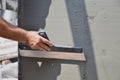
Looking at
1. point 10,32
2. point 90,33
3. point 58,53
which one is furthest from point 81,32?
point 10,32

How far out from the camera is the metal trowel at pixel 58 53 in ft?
6.59

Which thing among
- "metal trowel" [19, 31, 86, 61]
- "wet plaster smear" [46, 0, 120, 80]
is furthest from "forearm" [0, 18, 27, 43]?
"wet plaster smear" [46, 0, 120, 80]

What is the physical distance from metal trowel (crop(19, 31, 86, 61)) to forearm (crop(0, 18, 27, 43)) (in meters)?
0.32

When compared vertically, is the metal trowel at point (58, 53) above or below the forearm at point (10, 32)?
below

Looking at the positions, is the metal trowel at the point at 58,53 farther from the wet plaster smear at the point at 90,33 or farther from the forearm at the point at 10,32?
the forearm at the point at 10,32

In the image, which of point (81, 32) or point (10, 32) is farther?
point (81, 32)

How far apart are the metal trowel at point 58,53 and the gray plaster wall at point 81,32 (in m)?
0.04

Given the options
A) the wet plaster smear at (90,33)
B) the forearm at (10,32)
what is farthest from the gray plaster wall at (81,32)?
the forearm at (10,32)

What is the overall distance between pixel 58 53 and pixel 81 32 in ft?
0.74

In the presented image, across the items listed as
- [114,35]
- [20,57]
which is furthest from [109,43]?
[20,57]

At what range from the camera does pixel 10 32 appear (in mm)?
1623

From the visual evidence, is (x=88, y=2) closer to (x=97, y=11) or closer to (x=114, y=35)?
(x=97, y=11)

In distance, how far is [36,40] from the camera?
1.67m

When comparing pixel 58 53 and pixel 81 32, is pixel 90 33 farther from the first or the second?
pixel 58 53
